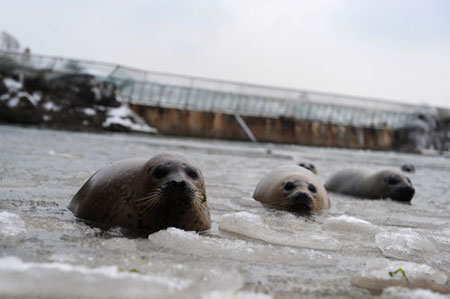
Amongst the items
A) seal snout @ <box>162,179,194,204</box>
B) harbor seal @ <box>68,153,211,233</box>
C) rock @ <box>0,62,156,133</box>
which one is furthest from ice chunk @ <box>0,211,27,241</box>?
rock @ <box>0,62,156,133</box>

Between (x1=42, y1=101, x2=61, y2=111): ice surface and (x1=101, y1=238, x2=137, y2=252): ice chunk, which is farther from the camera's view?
(x1=42, y1=101, x2=61, y2=111): ice surface

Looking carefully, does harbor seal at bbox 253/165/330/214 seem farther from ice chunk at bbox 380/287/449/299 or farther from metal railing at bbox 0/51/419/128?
metal railing at bbox 0/51/419/128

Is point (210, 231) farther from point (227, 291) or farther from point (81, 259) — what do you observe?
point (227, 291)

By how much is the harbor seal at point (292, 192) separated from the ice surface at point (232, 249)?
2.31 metres

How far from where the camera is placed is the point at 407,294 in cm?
234

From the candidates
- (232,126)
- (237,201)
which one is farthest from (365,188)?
(232,126)

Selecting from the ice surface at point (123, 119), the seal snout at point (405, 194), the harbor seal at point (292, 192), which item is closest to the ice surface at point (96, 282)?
the harbor seal at point (292, 192)

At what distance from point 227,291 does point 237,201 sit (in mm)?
3778

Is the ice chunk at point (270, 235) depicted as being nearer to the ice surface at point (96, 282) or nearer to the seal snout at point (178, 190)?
the seal snout at point (178, 190)

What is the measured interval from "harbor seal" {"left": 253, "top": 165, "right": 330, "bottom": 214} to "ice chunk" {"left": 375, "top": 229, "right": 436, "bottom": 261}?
166cm

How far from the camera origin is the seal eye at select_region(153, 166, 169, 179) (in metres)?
3.75

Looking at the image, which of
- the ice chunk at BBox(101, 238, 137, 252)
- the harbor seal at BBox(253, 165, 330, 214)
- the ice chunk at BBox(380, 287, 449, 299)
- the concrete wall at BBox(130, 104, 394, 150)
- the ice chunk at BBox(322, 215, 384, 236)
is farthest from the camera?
the concrete wall at BBox(130, 104, 394, 150)

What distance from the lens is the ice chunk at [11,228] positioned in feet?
9.77

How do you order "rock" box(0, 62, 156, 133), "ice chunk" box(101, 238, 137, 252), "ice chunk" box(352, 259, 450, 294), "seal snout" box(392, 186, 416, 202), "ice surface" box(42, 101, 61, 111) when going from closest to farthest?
1. "ice chunk" box(352, 259, 450, 294)
2. "ice chunk" box(101, 238, 137, 252)
3. "seal snout" box(392, 186, 416, 202)
4. "rock" box(0, 62, 156, 133)
5. "ice surface" box(42, 101, 61, 111)
